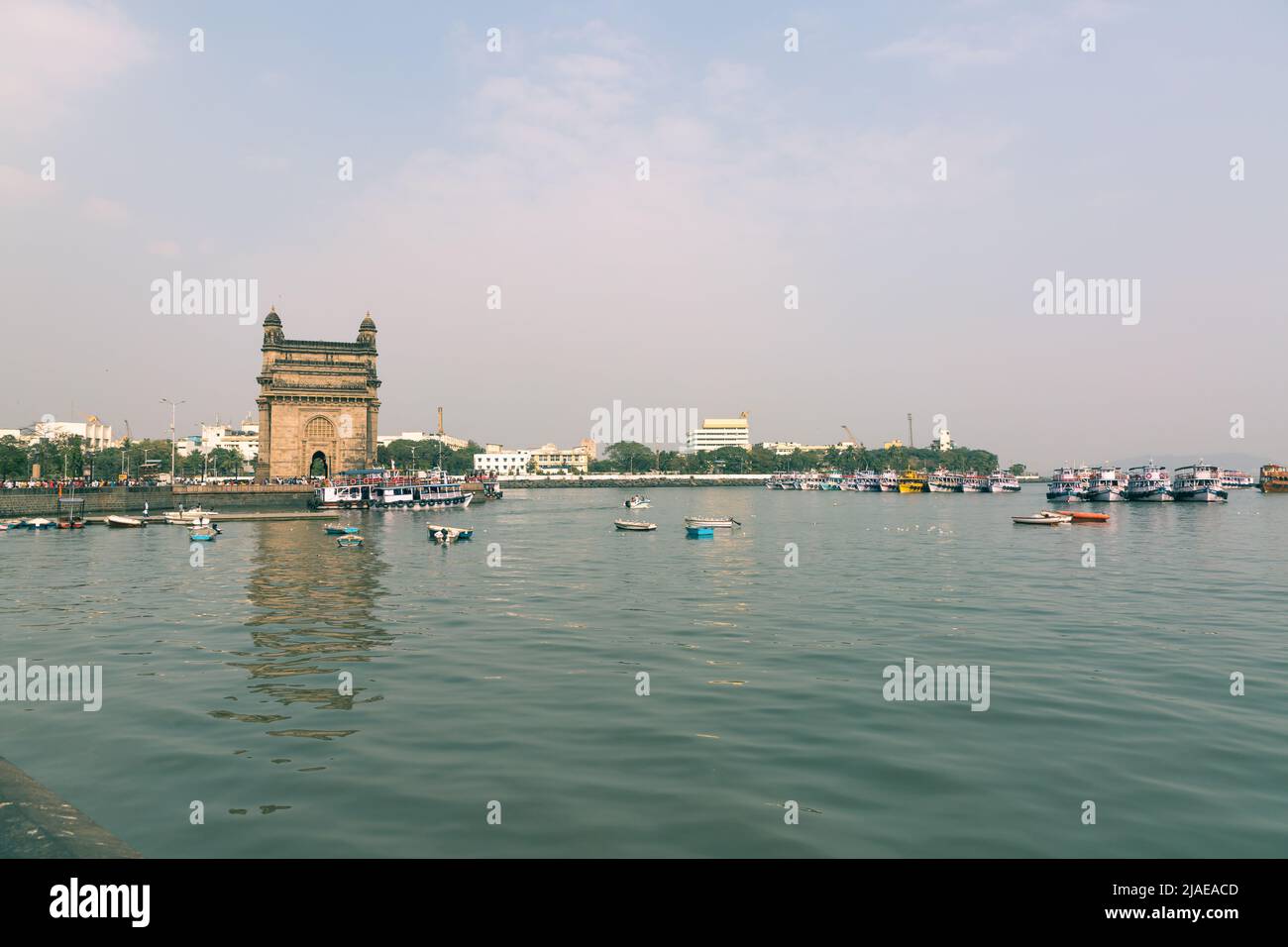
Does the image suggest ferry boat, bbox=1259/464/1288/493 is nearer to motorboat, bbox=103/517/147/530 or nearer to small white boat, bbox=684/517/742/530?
small white boat, bbox=684/517/742/530

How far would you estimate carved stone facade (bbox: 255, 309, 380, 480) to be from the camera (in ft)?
382

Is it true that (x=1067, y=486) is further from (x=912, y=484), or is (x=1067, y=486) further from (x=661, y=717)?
(x=661, y=717)

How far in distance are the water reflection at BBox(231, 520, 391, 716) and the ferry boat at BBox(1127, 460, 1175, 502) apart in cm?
11180

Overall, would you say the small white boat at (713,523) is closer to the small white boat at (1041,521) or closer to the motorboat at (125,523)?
the small white boat at (1041,521)

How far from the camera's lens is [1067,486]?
127312 millimetres

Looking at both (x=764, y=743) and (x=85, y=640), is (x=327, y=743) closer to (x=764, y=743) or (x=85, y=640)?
(x=764, y=743)

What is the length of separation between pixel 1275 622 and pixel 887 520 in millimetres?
55537

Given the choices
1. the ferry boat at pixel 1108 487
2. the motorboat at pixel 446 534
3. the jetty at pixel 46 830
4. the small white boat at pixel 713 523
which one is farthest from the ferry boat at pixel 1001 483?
the jetty at pixel 46 830

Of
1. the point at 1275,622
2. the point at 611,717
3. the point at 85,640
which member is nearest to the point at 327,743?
the point at 611,717

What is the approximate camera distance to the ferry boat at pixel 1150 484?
116 m

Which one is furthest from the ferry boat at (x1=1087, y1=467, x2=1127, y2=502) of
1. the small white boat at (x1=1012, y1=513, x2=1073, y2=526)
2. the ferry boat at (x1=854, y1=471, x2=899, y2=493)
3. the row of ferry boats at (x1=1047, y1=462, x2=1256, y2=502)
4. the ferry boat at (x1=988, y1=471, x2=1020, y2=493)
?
the ferry boat at (x1=854, y1=471, x2=899, y2=493)

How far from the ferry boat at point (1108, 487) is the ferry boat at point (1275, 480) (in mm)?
58130
